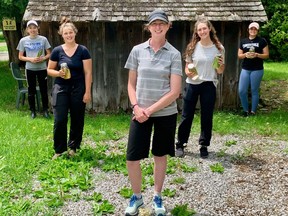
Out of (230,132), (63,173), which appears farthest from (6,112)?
(230,132)

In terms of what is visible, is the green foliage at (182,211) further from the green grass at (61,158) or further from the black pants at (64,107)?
the black pants at (64,107)

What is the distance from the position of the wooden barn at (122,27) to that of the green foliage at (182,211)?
5.31 metres

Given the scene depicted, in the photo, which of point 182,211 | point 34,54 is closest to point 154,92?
point 182,211

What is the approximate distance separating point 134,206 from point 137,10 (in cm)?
577

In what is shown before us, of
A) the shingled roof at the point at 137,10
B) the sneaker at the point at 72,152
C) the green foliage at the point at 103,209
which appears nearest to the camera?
the green foliage at the point at 103,209

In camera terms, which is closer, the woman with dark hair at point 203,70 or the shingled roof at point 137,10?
the woman with dark hair at point 203,70

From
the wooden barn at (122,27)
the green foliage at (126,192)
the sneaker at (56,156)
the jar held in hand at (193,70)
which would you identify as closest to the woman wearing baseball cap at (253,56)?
the wooden barn at (122,27)

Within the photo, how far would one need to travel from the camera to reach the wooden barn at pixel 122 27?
349 inches

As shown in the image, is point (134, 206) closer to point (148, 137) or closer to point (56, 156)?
point (148, 137)

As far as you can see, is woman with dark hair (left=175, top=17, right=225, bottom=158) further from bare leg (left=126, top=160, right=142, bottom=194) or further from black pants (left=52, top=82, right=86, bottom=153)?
bare leg (left=126, top=160, right=142, bottom=194)

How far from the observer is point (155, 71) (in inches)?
157

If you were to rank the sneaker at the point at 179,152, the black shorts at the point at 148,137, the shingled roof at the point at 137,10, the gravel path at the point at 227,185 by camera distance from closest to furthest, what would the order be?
the black shorts at the point at 148,137 → the gravel path at the point at 227,185 → the sneaker at the point at 179,152 → the shingled roof at the point at 137,10

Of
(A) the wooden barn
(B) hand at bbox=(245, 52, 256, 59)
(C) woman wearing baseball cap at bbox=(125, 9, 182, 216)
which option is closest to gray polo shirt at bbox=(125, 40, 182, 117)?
(C) woman wearing baseball cap at bbox=(125, 9, 182, 216)

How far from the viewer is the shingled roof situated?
8.77 m
